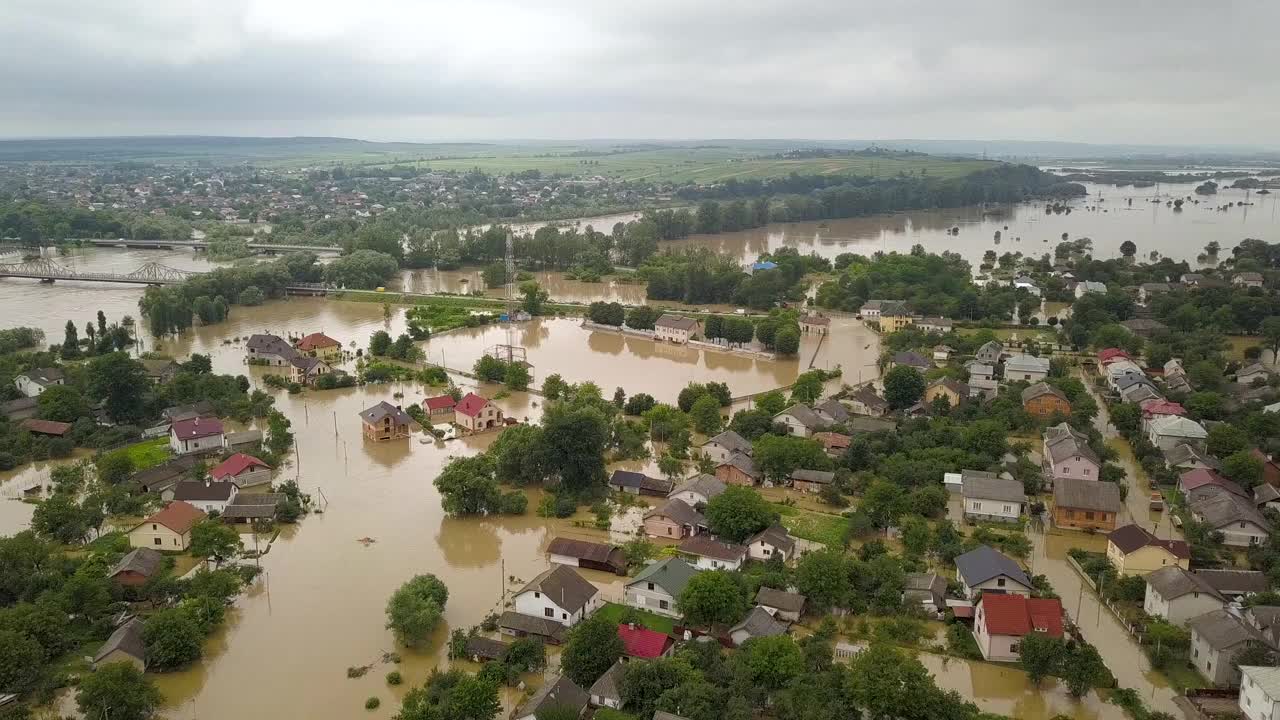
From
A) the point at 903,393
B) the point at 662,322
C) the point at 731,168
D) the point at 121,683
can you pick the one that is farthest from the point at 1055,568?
the point at 731,168

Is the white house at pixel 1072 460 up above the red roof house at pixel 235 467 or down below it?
above

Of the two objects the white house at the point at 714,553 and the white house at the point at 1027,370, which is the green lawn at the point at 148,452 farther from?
the white house at the point at 1027,370

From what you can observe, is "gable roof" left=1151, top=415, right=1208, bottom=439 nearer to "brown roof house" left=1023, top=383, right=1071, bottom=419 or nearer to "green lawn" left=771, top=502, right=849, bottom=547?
"brown roof house" left=1023, top=383, right=1071, bottom=419

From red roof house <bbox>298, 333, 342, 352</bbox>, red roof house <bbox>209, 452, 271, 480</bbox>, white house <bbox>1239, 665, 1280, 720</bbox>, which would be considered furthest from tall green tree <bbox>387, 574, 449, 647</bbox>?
red roof house <bbox>298, 333, 342, 352</bbox>

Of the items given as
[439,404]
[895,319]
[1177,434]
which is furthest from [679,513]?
[895,319]

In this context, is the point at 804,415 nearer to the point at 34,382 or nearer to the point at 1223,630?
the point at 1223,630

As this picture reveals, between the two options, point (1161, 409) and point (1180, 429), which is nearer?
point (1180, 429)

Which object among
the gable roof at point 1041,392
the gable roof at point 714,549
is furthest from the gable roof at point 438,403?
the gable roof at point 1041,392
